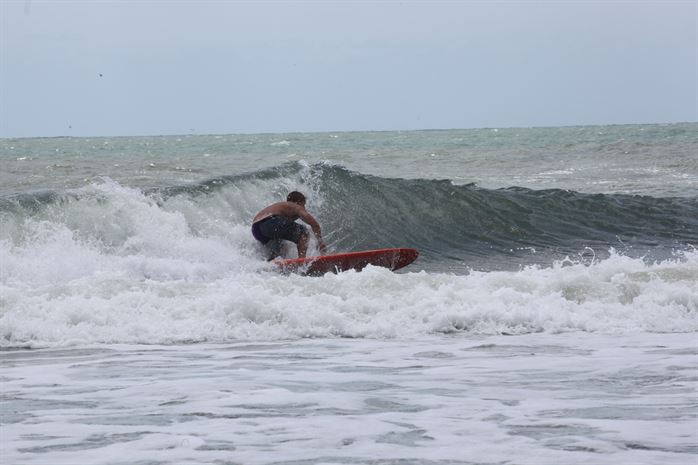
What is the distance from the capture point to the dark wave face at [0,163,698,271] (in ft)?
43.8

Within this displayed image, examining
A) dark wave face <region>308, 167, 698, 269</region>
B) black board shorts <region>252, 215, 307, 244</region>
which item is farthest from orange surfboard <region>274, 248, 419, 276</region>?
dark wave face <region>308, 167, 698, 269</region>

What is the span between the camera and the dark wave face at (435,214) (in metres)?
13.4

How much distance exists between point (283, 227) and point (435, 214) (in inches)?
232

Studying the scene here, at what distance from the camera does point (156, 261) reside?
10578 millimetres

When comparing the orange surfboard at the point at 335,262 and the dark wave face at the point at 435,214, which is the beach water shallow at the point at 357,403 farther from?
the dark wave face at the point at 435,214

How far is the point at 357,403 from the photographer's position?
518 cm

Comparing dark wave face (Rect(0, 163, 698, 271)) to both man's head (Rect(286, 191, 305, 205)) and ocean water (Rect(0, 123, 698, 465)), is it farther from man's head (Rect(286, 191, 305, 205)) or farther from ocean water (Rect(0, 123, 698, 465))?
man's head (Rect(286, 191, 305, 205))

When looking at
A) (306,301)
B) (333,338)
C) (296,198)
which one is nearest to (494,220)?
(296,198)

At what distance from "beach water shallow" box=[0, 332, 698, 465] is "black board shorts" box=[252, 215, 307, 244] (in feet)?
12.9

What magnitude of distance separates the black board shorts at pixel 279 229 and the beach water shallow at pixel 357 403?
3939 mm

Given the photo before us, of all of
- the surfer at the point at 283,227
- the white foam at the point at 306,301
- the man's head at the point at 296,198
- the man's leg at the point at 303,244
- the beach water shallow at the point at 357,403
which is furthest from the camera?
the man's head at the point at 296,198

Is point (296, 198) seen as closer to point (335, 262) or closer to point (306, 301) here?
point (335, 262)

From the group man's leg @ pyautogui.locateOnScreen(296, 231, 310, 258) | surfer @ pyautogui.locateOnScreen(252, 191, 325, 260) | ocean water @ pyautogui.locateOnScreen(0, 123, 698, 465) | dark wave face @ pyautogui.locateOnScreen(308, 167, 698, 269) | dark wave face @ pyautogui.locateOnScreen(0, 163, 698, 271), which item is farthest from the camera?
dark wave face @ pyautogui.locateOnScreen(308, 167, 698, 269)

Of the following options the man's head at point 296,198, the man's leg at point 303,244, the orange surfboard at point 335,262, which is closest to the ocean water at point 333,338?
the orange surfboard at point 335,262
